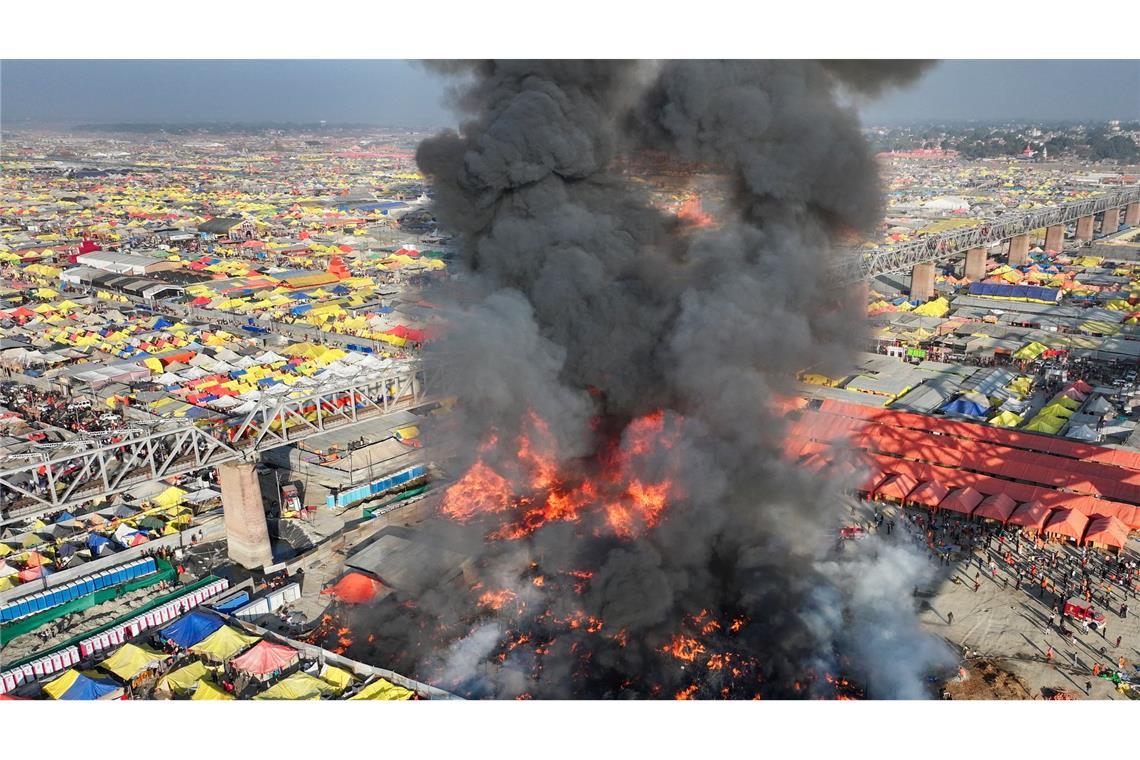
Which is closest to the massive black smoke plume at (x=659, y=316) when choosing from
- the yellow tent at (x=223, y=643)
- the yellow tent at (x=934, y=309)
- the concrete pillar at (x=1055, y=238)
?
the yellow tent at (x=223, y=643)

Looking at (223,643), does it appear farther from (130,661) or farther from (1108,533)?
(1108,533)

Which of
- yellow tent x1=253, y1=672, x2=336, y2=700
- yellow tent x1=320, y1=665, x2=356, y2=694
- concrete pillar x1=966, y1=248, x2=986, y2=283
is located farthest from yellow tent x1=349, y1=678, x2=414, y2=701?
concrete pillar x1=966, y1=248, x2=986, y2=283

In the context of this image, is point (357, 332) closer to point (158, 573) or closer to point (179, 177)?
point (158, 573)

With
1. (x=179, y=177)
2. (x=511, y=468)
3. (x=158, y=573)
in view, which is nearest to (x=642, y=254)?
(x=511, y=468)

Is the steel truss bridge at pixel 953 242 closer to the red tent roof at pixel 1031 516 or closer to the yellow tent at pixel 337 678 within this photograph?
the red tent roof at pixel 1031 516

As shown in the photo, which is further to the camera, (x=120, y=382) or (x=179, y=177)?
(x=179, y=177)

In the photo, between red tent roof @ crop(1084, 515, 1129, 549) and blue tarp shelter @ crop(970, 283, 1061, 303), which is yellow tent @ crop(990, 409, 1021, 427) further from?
blue tarp shelter @ crop(970, 283, 1061, 303)
